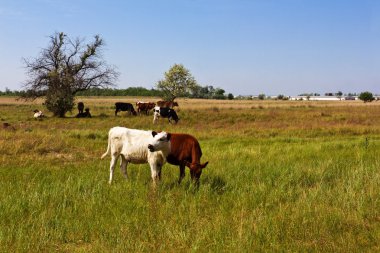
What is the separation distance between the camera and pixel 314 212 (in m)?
6.07

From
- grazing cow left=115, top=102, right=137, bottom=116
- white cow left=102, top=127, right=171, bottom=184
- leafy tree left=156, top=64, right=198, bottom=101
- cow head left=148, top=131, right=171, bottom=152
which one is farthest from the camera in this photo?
leafy tree left=156, top=64, right=198, bottom=101

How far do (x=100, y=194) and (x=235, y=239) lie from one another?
3283 mm

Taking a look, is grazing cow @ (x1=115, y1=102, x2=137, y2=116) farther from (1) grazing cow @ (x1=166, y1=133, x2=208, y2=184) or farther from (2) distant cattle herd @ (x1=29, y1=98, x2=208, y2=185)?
(1) grazing cow @ (x1=166, y1=133, x2=208, y2=184)

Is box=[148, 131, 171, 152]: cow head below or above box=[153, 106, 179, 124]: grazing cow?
above

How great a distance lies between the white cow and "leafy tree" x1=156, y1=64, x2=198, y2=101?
69.4 m

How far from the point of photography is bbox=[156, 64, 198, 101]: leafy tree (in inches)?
3086

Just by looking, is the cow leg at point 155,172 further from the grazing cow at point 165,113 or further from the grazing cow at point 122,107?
the grazing cow at point 122,107

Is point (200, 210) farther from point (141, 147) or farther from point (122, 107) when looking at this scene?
point (122, 107)

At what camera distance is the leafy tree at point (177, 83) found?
78.4m

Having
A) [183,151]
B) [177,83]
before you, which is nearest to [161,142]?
[183,151]

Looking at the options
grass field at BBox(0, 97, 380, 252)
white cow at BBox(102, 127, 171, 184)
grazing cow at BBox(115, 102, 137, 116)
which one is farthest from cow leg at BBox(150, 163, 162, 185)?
grazing cow at BBox(115, 102, 137, 116)

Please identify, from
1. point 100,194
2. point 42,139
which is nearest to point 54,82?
point 42,139

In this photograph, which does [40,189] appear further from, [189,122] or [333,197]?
[189,122]

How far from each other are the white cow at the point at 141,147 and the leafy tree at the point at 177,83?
228 ft
